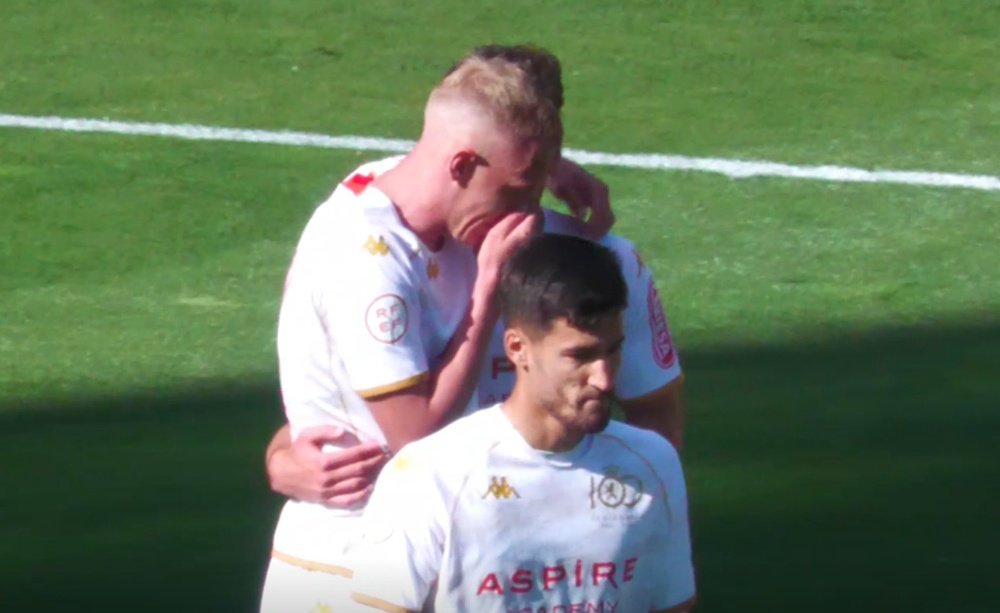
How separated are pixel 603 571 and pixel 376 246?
0.66 metres

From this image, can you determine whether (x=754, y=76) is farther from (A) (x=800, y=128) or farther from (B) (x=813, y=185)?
(B) (x=813, y=185)

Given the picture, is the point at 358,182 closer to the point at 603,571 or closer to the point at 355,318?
the point at 355,318

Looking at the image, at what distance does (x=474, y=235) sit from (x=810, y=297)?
5169 mm

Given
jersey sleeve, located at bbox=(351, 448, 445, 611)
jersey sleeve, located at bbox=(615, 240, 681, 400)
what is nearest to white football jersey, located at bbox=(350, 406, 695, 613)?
jersey sleeve, located at bbox=(351, 448, 445, 611)

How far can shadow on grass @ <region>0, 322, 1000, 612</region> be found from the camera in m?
6.16

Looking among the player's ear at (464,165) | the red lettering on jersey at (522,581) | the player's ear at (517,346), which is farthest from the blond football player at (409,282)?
the red lettering on jersey at (522,581)

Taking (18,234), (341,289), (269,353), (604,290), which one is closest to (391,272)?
(341,289)

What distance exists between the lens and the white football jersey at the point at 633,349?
3.81 m

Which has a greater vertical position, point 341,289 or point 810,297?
point 341,289

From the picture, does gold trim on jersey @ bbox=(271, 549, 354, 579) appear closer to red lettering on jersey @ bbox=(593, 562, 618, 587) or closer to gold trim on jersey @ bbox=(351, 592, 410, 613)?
gold trim on jersey @ bbox=(351, 592, 410, 613)

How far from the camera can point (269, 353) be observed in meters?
8.17

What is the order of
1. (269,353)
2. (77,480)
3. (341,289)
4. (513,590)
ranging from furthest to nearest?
(269,353) < (77,480) < (341,289) < (513,590)

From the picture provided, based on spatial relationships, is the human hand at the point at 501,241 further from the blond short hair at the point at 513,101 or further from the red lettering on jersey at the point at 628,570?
the red lettering on jersey at the point at 628,570

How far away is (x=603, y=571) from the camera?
3.35m
